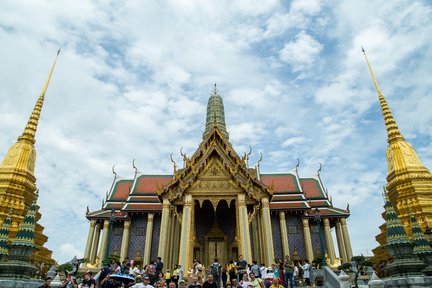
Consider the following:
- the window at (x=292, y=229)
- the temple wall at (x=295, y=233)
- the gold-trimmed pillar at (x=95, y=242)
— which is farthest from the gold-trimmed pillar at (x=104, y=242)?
the window at (x=292, y=229)

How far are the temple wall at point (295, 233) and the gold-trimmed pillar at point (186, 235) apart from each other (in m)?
9.16

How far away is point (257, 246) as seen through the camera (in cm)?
1858

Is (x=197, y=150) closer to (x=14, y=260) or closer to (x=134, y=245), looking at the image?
(x=134, y=245)

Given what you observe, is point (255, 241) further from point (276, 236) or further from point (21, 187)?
point (21, 187)

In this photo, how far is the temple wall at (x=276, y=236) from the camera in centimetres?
2209

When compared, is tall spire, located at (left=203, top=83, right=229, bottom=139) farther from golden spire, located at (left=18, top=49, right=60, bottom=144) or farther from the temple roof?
golden spire, located at (left=18, top=49, right=60, bottom=144)

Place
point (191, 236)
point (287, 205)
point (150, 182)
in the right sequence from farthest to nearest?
point (150, 182)
point (287, 205)
point (191, 236)

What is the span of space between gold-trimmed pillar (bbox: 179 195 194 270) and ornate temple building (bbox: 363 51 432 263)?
11465 millimetres

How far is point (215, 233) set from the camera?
66.8 ft

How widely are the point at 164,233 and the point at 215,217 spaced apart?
3942 mm

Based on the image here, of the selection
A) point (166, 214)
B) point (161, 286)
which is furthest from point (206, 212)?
point (161, 286)

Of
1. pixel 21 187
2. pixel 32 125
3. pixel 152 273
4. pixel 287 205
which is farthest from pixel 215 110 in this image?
pixel 152 273

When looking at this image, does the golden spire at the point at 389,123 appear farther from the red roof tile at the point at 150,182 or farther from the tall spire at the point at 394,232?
the red roof tile at the point at 150,182

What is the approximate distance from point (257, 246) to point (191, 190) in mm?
5296
